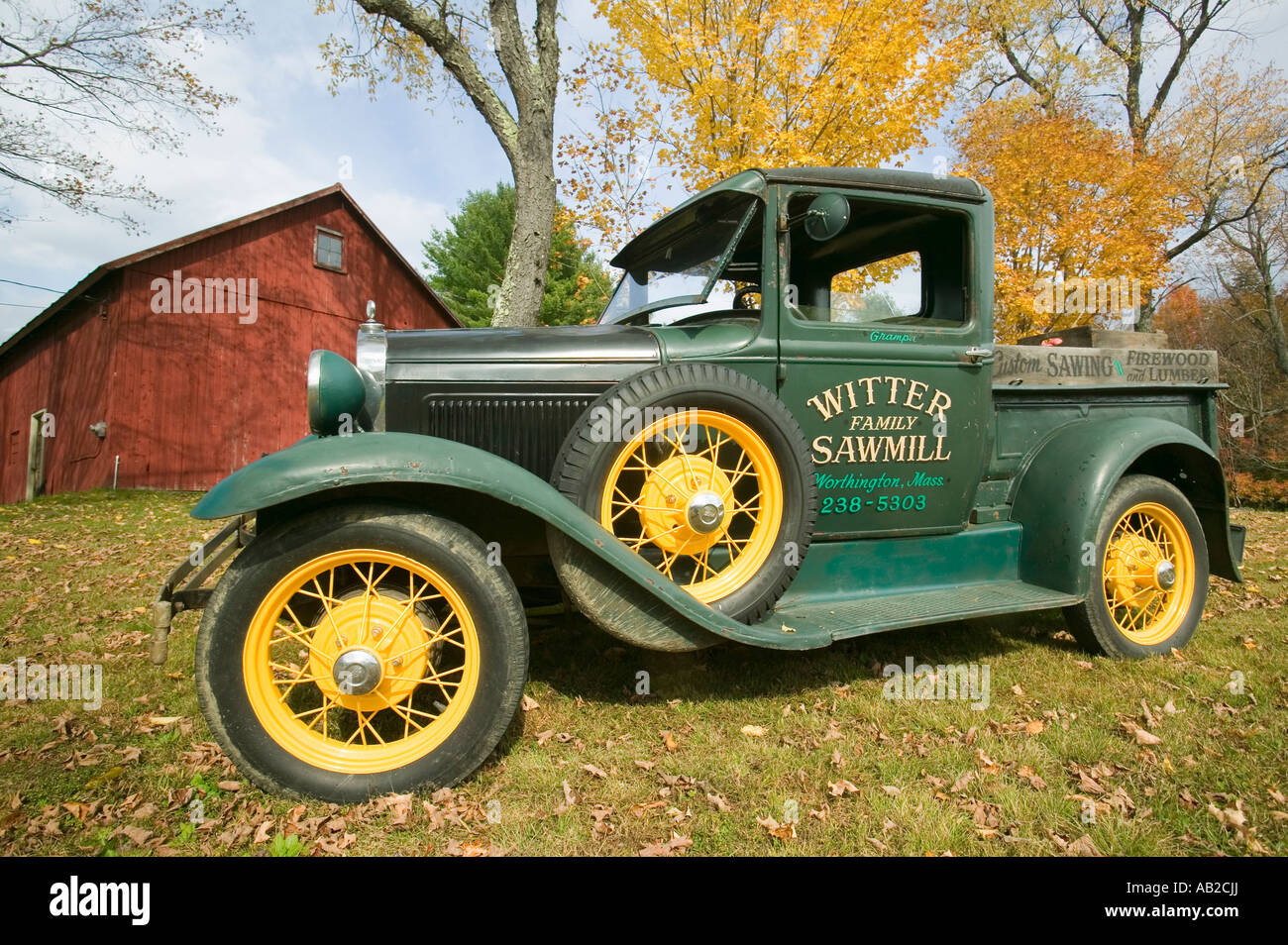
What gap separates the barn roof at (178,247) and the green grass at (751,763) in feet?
40.6

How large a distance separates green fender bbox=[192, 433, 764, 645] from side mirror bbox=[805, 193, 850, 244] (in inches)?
63.1

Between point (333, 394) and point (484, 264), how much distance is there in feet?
93.8

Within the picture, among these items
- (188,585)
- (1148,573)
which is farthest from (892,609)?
(188,585)

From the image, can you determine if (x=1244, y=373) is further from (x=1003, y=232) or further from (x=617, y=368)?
(x=617, y=368)

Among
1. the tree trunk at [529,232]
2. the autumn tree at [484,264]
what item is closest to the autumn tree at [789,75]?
the tree trunk at [529,232]

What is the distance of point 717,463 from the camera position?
303 cm

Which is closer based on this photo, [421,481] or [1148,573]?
[421,481]

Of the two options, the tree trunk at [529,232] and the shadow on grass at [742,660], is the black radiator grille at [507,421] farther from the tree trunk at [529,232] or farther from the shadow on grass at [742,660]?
the tree trunk at [529,232]

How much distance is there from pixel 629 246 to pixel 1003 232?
1217cm

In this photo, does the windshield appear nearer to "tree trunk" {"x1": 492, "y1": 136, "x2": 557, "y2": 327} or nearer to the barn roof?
"tree trunk" {"x1": 492, "y1": 136, "x2": 557, "y2": 327}

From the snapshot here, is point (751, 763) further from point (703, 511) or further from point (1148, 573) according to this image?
point (1148, 573)

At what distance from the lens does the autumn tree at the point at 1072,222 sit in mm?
12617

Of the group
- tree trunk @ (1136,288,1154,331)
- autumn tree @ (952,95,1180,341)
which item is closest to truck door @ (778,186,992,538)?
autumn tree @ (952,95,1180,341)

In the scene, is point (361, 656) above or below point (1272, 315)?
below
